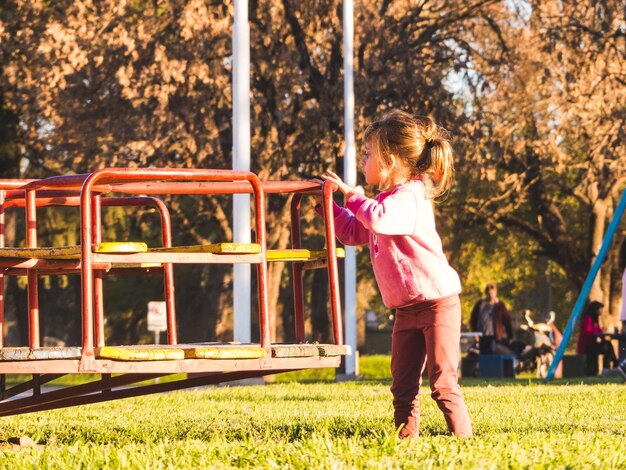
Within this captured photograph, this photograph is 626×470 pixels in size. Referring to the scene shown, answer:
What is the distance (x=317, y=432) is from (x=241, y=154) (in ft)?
37.3

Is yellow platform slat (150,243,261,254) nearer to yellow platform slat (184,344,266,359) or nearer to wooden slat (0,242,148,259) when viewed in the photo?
wooden slat (0,242,148,259)

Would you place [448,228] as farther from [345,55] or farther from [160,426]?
[160,426]

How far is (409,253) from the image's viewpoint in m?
6.16

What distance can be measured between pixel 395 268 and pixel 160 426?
245cm

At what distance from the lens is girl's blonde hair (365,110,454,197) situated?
6.32 meters

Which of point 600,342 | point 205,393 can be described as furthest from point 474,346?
point 205,393

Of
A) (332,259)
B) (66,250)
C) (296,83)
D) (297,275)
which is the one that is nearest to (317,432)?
(297,275)

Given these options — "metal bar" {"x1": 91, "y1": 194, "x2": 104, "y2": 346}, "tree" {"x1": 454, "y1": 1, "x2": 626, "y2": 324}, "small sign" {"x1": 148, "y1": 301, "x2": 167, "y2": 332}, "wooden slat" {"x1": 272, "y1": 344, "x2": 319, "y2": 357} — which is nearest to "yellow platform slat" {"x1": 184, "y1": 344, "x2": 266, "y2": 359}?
"wooden slat" {"x1": 272, "y1": 344, "x2": 319, "y2": 357}

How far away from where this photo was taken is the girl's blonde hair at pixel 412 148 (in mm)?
6320

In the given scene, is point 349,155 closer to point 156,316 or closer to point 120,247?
point 156,316

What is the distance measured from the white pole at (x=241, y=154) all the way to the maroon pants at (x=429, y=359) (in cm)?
1115

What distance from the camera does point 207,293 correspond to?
38875 mm

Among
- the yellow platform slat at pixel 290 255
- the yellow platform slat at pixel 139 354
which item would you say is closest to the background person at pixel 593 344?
the yellow platform slat at pixel 290 255

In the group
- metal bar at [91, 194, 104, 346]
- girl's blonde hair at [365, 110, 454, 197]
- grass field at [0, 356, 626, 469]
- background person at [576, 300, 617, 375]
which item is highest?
girl's blonde hair at [365, 110, 454, 197]
